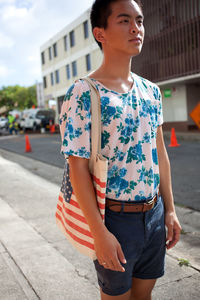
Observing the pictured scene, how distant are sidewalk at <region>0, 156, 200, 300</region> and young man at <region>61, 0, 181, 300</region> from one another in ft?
3.79

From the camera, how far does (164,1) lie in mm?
19875

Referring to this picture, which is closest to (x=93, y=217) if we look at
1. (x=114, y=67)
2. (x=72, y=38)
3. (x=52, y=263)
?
(x=114, y=67)

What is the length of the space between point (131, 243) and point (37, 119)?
92.8ft

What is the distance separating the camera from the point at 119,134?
1449 mm

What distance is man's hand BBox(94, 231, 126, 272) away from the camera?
4.45 feet

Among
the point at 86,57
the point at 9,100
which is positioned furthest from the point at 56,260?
the point at 9,100

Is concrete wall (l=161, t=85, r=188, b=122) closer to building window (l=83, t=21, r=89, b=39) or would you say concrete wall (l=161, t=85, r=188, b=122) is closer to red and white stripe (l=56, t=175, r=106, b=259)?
building window (l=83, t=21, r=89, b=39)

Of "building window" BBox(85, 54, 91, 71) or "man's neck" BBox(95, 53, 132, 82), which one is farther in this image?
"building window" BBox(85, 54, 91, 71)

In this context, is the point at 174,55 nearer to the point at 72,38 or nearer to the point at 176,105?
the point at 176,105

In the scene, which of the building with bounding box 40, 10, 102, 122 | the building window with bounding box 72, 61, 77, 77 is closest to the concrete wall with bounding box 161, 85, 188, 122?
the building with bounding box 40, 10, 102, 122

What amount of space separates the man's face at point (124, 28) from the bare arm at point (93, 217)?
558 mm

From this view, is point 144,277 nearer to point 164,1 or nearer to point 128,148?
point 128,148

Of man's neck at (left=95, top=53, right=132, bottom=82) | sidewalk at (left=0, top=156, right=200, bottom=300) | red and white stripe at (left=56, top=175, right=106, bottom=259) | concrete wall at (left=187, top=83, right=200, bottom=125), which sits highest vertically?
concrete wall at (left=187, top=83, right=200, bottom=125)

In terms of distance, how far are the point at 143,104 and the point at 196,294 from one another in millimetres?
1714
